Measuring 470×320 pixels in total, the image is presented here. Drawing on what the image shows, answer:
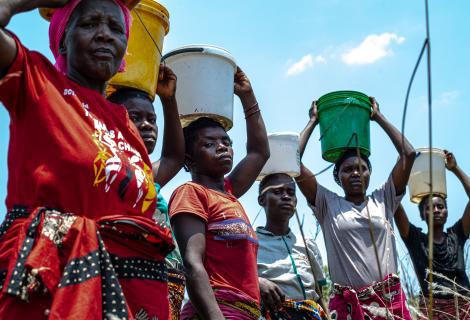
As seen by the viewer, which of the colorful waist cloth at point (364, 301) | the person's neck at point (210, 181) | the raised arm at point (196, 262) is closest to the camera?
the raised arm at point (196, 262)

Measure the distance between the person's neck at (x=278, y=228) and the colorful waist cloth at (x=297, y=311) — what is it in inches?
23.4

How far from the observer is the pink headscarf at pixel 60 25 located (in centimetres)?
192

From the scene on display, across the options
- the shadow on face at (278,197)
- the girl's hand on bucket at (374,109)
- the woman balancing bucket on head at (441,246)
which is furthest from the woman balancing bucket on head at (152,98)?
the woman balancing bucket on head at (441,246)

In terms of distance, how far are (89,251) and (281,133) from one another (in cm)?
260

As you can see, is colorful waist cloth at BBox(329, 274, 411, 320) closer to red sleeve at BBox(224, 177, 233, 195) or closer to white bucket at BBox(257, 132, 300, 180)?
white bucket at BBox(257, 132, 300, 180)

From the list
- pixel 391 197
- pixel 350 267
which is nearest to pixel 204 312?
pixel 350 267

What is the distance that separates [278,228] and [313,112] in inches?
44.0

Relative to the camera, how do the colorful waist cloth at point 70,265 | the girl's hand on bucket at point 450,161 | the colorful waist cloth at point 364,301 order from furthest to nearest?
the girl's hand on bucket at point 450,161 < the colorful waist cloth at point 364,301 < the colorful waist cloth at point 70,265

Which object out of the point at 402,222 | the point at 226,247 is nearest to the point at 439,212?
the point at 402,222

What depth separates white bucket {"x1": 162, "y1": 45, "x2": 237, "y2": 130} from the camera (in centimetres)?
301

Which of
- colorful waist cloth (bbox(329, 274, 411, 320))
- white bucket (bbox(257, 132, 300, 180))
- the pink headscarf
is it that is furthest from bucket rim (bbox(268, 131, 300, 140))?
the pink headscarf

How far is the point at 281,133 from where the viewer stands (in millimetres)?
3941

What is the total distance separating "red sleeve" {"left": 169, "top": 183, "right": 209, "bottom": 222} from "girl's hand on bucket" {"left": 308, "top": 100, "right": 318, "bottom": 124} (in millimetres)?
1961

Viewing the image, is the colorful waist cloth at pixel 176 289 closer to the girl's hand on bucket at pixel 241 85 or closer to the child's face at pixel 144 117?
the child's face at pixel 144 117
